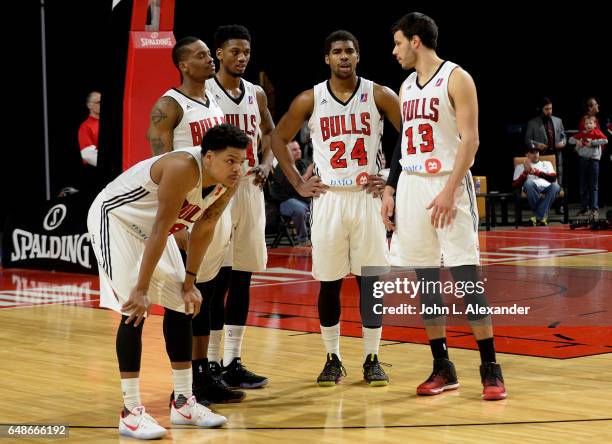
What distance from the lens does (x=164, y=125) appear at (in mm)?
5512

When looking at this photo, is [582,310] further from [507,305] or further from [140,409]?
[140,409]

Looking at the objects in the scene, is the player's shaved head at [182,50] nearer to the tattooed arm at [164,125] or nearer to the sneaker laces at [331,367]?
the tattooed arm at [164,125]

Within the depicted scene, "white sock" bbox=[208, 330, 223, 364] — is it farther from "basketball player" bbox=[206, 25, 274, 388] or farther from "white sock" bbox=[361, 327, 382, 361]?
"white sock" bbox=[361, 327, 382, 361]

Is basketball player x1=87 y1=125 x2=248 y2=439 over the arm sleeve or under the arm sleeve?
under

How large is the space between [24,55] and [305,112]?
33.6 feet

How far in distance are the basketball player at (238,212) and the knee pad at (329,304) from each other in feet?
1.27

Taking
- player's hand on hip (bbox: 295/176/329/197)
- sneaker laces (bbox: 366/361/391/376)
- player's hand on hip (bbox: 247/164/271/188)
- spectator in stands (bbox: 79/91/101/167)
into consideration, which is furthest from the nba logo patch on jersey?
spectator in stands (bbox: 79/91/101/167)

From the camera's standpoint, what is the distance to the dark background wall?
1539cm

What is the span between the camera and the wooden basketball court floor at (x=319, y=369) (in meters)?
4.61

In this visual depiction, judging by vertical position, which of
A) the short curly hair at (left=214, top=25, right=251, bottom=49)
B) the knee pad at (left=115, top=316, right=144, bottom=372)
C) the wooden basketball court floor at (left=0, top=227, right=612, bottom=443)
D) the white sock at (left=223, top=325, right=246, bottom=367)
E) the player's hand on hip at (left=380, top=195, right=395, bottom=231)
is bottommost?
the wooden basketball court floor at (left=0, top=227, right=612, bottom=443)

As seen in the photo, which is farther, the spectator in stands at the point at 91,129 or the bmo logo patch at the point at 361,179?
the spectator in stands at the point at 91,129

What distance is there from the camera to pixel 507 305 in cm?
823

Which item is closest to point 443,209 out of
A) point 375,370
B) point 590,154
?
point 375,370

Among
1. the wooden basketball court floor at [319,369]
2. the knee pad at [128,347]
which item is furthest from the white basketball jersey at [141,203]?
the wooden basketball court floor at [319,369]
